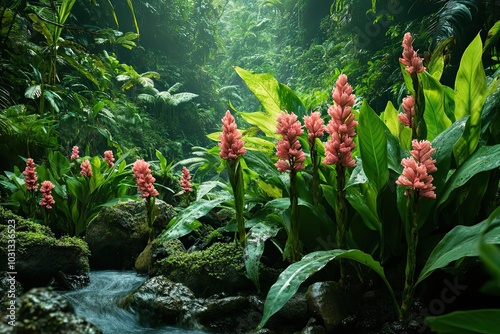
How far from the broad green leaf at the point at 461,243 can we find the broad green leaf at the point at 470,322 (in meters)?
0.42

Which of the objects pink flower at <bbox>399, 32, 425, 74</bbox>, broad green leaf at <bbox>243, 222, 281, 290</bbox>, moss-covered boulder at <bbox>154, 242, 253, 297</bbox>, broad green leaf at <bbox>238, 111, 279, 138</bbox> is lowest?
moss-covered boulder at <bbox>154, 242, 253, 297</bbox>

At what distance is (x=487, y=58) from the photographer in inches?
181

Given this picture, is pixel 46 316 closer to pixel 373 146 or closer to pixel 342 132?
pixel 342 132

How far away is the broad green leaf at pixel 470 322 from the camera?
2.33 ft

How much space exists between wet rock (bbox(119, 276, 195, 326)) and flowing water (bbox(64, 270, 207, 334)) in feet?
0.16

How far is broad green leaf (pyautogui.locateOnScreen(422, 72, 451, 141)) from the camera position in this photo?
201 centimetres

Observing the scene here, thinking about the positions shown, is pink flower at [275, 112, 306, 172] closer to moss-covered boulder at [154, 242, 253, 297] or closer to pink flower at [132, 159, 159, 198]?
moss-covered boulder at [154, 242, 253, 297]

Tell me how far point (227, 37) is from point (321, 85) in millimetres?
12292

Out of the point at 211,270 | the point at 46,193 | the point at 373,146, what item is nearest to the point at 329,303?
the point at 373,146

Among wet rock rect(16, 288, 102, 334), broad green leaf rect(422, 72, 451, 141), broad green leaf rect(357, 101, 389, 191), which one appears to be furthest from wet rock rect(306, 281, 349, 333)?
wet rock rect(16, 288, 102, 334)

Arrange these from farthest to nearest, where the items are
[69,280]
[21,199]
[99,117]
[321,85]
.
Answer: [321,85] → [99,117] → [21,199] → [69,280]

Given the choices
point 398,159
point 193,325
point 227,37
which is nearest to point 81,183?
point 193,325

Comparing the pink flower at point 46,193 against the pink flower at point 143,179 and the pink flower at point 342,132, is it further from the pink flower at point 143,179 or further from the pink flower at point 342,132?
the pink flower at point 342,132

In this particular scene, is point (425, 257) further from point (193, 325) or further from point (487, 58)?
point (487, 58)
